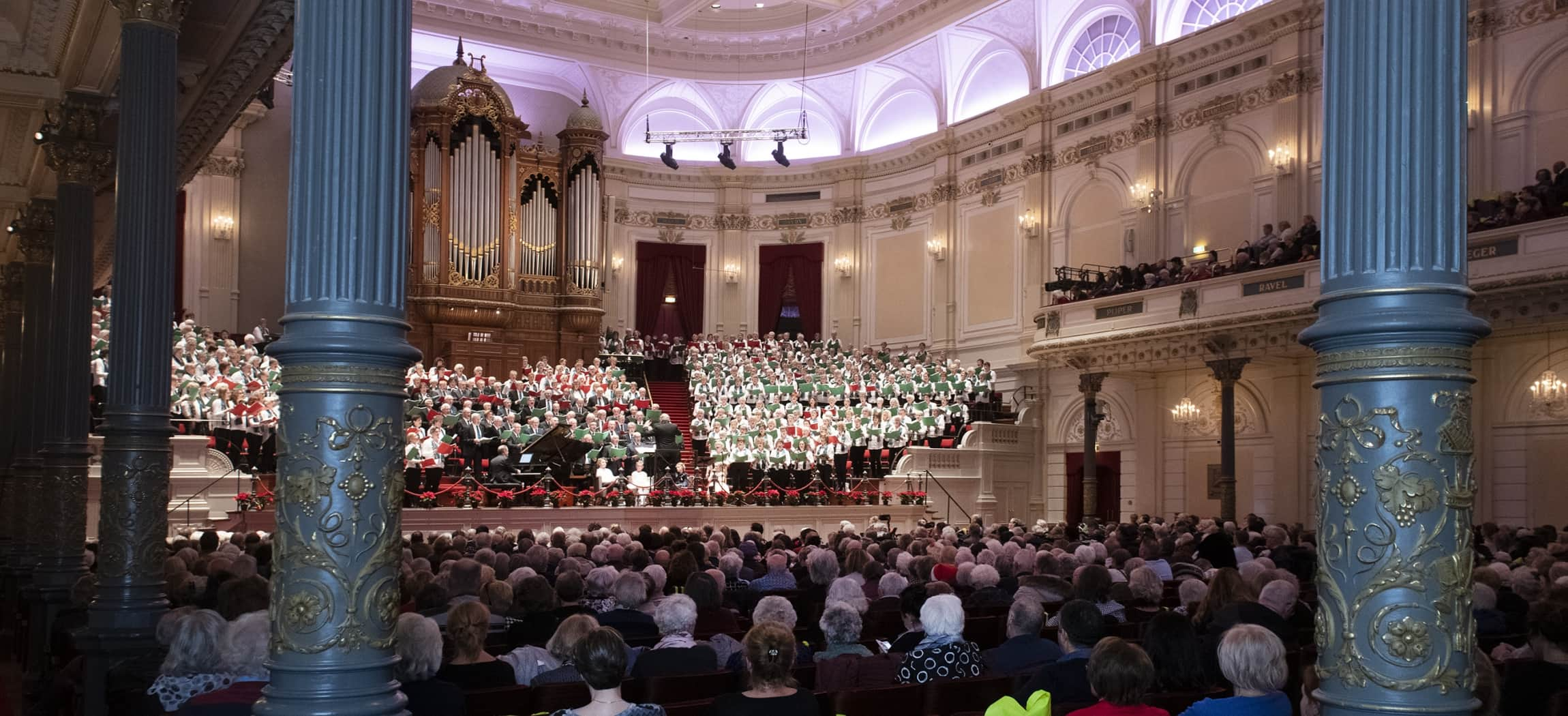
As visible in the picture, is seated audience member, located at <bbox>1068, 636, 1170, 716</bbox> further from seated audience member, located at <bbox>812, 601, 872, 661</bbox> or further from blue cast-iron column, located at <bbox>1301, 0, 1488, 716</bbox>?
→ seated audience member, located at <bbox>812, 601, 872, 661</bbox>

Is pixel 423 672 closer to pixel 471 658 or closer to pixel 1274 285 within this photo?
pixel 471 658

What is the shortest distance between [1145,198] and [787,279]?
10.6 meters

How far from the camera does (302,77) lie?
3711 mm

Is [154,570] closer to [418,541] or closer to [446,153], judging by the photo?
[418,541]

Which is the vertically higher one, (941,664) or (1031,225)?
(1031,225)

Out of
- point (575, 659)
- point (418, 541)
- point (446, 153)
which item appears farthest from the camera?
point (446, 153)

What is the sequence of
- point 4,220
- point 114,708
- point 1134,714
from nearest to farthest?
point 1134,714
point 114,708
point 4,220

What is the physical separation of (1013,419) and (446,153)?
42.9ft

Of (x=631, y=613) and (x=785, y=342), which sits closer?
(x=631, y=613)

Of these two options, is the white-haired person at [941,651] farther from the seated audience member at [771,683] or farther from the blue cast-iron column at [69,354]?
the blue cast-iron column at [69,354]

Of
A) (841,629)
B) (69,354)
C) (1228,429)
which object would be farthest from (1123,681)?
(1228,429)

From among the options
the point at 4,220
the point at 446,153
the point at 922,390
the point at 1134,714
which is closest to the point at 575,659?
the point at 1134,714

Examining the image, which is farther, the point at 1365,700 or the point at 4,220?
the point at 4,220

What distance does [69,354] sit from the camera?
35.1 feet
